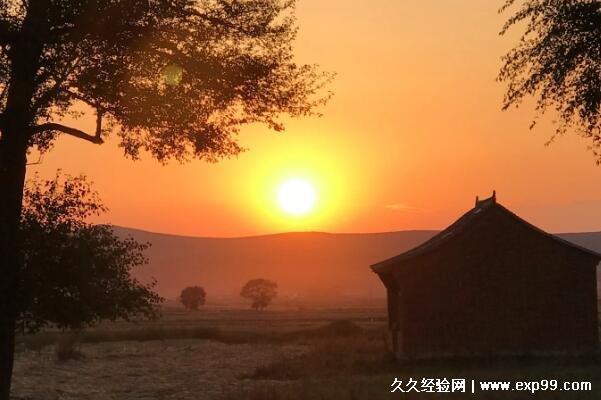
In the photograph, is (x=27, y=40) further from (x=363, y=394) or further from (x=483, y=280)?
(x=483, y=280)

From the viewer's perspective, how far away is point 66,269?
1421cm

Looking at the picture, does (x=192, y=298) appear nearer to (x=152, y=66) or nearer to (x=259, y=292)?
(x=259, y=292)

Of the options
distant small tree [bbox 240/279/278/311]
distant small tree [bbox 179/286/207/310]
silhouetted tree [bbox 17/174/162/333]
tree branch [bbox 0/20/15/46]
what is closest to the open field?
silhouetted tree [bbox 17/174/162/333]

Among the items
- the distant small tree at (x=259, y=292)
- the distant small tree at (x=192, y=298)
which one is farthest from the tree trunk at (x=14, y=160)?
the distant small tree at (x=259, y=292)

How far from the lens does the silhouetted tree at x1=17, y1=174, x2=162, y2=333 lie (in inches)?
553

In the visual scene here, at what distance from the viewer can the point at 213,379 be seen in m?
29.8

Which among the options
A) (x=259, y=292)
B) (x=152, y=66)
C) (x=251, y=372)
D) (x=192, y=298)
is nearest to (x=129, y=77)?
(x=152, y=66)

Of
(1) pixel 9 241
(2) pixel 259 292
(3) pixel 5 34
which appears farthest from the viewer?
(2) pixel 259 292

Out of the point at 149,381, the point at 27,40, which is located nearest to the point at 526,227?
the point at 149,381

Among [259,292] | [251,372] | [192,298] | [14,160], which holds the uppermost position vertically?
[259,292]

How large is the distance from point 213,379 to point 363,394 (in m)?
10.7

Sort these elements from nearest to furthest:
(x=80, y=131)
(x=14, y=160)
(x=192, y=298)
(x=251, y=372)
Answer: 1. (x=14, y=160)
2. (x=80, y=131)
3. (x=251, y=372)
4. (x=192, y=298)

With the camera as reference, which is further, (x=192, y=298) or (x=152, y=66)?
(x=192, y=298)

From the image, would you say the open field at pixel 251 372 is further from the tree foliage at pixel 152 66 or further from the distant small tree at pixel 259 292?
the distant small tree at pixel 259 292
